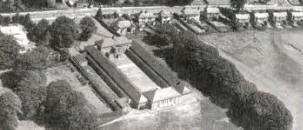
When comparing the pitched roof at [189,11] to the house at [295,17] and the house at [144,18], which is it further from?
the house at [295,17]

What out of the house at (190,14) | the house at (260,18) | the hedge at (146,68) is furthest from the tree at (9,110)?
the house at (260,18)

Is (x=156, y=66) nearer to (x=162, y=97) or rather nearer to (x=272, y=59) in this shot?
(x=162, y=97)

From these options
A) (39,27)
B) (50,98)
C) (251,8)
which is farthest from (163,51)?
(251,8)

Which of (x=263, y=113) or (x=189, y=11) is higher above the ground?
(x=189, y=11)

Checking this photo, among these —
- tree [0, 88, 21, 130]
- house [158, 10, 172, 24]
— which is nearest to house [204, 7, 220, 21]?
house [158, 10, 172, 24]

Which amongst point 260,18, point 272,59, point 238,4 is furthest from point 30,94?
point 260,18

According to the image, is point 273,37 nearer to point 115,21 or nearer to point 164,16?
point 164,16
